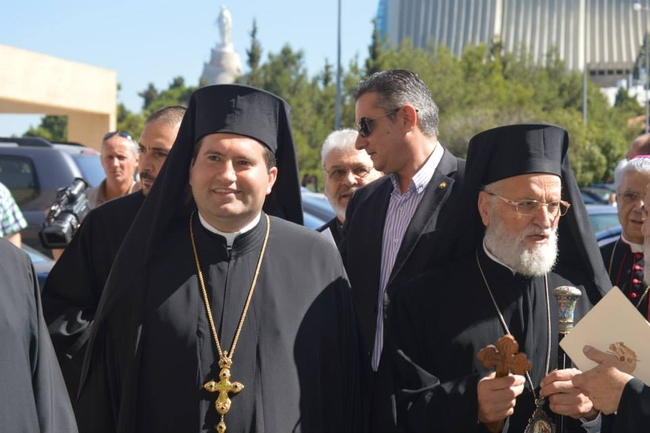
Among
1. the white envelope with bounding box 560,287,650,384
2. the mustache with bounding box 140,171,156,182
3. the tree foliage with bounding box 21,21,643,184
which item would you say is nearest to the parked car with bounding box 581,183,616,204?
the tree foliage with bounding box 21,21,643,184

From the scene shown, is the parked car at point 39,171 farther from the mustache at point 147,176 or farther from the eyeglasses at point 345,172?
the mustache at point 147,176

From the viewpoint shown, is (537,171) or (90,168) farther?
(90,168)

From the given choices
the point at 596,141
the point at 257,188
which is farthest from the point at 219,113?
the point at 596,141

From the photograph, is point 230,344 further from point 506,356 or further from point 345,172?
point 345,172

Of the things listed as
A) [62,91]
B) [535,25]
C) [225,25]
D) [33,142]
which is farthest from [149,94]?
[33,142]

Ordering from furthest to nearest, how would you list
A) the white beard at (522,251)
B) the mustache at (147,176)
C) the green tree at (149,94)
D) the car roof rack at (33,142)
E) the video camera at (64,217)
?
the green tree at (149,94) → the car roof rack at (33,142) → the video camera at (64,217) → the mustache at (147,176) → the white beard at (522,251)

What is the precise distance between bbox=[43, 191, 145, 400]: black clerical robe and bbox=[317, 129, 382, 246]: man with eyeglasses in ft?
5.84

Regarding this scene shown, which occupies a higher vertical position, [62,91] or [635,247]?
[635,247]

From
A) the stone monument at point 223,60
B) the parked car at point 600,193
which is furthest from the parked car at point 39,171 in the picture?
the stone monument at point 223,60

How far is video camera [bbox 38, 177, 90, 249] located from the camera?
6.46 m

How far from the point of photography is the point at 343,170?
236 inches

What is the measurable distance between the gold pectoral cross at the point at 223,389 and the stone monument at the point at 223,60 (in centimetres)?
8386

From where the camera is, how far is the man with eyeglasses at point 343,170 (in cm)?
596

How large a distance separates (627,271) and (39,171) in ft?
24.3
